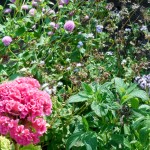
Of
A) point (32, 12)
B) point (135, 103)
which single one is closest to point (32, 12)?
point (32, 12)

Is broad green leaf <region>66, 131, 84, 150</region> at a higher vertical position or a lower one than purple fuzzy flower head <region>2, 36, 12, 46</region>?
lower

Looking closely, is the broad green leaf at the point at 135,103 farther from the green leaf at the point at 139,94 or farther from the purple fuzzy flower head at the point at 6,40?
the purple fuzzy flower head at the point at 6,40

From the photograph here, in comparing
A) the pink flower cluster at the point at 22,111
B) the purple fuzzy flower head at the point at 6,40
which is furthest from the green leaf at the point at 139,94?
the purple fuzzy flower head at the point at 6,40

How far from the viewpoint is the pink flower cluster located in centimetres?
236

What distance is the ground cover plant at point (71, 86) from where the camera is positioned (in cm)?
245

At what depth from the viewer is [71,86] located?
336cm

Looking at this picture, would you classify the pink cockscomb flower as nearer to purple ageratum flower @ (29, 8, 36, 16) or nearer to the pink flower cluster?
purple ageratum flower @ (29, 8, 36, 16)

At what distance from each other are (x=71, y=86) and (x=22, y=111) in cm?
103

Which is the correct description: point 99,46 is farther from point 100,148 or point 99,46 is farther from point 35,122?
point 35,122

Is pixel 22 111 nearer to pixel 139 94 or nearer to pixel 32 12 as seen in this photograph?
pixel 139 94

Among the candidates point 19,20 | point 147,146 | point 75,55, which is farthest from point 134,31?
point 147,146

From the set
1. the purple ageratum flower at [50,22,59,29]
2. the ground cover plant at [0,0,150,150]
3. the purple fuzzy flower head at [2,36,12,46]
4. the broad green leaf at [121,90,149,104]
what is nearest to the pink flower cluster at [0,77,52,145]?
the ground cover plant at [0,0,150,150]

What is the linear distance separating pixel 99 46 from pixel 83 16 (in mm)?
390

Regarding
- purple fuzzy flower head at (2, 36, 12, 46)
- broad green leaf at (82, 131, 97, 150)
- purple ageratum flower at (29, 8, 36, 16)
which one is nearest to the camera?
broad green leaf at (82, 131, 97, 150)
